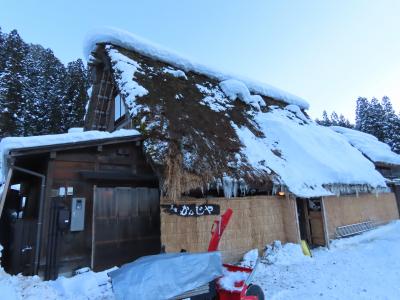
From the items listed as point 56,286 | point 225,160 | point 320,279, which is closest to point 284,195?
point 225,160

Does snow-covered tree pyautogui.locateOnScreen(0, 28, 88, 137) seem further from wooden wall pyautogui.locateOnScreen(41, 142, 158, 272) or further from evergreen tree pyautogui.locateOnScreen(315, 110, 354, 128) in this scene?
evergreen tree pyautogui.locateOnScreen(315, 110, 354, 128)

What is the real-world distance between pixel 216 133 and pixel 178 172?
9.62 ft

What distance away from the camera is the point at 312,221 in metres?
11.4

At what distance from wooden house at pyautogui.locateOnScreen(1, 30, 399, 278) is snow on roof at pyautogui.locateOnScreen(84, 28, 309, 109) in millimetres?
48

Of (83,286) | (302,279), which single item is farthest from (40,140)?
(302,279)

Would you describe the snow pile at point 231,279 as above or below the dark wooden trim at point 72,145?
below

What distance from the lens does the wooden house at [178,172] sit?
6906 mm

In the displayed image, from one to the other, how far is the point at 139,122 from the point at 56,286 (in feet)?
14.3

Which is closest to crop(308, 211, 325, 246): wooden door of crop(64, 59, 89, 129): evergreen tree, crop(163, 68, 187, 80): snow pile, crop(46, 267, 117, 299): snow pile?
crop(163, 68, 187, 80): snow pile

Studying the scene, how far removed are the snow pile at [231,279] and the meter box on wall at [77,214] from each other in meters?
3.88

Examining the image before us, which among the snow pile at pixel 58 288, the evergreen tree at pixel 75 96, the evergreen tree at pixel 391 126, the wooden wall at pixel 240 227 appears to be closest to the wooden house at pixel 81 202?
the snow pile at pixel 58 288

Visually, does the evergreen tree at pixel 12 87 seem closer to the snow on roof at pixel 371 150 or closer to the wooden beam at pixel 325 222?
the wooden beam at pixel 325 222

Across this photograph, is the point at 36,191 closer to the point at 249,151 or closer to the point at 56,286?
the point at 56,286

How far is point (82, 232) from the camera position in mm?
6773
